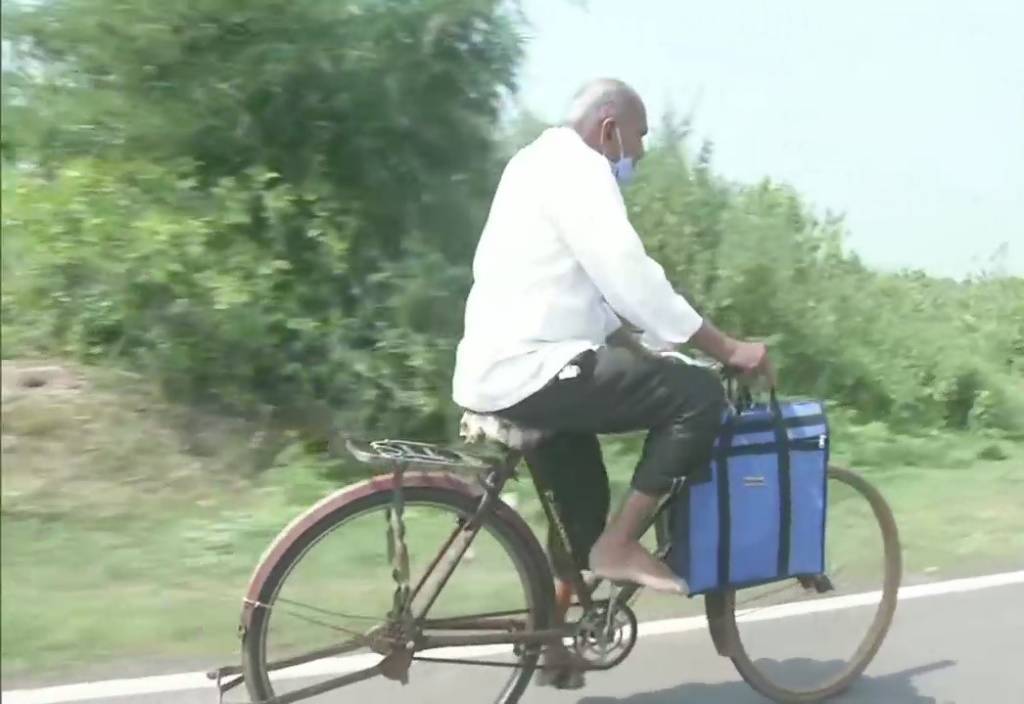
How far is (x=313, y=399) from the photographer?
19.0ft

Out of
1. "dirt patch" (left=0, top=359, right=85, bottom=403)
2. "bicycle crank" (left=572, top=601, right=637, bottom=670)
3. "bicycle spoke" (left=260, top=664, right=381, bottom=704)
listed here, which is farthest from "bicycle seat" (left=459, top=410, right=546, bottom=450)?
"dirt patch" (left=0, top=359, right=85, bottom=403)

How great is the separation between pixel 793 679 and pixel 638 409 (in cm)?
124

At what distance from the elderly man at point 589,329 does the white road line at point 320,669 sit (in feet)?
2.12

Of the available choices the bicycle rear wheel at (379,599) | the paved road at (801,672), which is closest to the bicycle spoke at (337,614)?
the bicycle rear wheel at (379,599)

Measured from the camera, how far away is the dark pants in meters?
3.30

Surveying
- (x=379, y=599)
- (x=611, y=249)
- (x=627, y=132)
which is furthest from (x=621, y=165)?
(x=379, y=599)

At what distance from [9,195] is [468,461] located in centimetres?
192

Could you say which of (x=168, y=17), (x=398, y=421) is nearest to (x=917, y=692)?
(x=398, y=421)

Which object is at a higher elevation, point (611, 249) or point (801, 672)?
point (611, 249)

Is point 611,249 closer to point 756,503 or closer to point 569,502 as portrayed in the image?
point 569,502

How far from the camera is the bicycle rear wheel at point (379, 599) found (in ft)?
10.9

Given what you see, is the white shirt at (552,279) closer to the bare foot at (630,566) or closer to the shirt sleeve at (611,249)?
the shirt sleeve at (611,249)

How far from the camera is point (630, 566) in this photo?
11.3 ft

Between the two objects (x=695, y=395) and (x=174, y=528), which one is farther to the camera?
(x=174, y=528)
